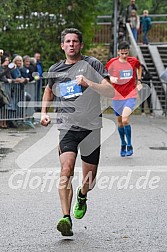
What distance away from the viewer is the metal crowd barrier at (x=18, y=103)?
58.7ft

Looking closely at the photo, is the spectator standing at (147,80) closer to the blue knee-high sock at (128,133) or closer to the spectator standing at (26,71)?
the spectator standing at (26,71)

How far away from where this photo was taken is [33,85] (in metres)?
19.9

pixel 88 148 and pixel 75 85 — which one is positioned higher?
pixel 75 85

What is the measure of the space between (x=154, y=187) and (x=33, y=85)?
995cm

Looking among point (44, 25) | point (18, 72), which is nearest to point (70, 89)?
point (18, 72)

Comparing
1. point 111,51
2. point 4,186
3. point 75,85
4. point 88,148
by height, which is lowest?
point 111,51

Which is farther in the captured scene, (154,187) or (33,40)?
(33,40)

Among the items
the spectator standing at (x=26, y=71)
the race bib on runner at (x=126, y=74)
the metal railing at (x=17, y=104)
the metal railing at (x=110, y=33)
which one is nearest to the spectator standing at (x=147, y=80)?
the spectator standing at (x=26, y=71)

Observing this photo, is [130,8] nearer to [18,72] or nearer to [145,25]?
[145,25]

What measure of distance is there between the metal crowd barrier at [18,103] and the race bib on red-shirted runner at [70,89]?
33.6 feet

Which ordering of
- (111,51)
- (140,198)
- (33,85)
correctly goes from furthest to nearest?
(111,51) → (33,85) → (140,198)

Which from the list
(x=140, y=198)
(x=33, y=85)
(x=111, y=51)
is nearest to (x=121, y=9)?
(x=111, y=51)

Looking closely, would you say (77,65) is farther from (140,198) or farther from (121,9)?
(121,9)

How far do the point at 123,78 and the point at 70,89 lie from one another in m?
5.75
